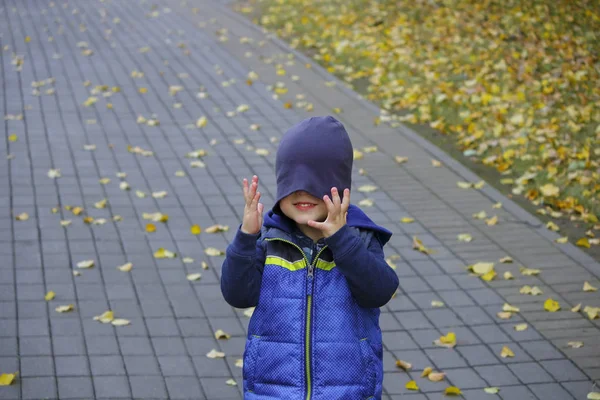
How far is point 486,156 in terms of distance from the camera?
30.5 ft

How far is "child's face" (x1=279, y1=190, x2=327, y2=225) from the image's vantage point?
295 centimetres

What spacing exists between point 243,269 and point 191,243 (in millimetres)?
4067

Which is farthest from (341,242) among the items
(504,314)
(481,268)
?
(481,268)

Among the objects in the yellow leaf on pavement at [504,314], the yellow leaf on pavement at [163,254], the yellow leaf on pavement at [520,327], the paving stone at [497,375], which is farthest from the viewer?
the yellow leaf on pavement at [163,254]

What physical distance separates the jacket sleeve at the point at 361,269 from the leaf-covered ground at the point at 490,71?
5.01m

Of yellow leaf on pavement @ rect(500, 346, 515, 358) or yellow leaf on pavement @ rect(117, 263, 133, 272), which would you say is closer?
yellow leaf on pavement @ rect(500, 346, 515, 358)

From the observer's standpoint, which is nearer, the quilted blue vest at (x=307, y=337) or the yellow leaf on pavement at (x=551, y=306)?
the quilted blue vest at (x=307, y=337)

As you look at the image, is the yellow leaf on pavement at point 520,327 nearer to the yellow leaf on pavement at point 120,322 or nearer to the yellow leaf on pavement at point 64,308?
the yellow leaf on pavement at point 120,322

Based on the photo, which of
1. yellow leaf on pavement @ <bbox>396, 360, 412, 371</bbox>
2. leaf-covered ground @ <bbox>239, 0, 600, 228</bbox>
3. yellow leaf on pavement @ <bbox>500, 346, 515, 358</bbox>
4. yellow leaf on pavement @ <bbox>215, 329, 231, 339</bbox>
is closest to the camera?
yellow leaf on pavement @ <bbox>396, 360, 412, 371</bbox>

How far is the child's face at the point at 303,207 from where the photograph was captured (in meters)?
2.95

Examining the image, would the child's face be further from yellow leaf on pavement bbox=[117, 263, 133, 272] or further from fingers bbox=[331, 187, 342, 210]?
yellow leaf on pavement bbox=[117, 263, 133, 272]

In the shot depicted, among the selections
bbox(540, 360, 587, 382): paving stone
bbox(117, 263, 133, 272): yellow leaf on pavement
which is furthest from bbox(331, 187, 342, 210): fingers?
bbox(117, 263, 133, 272): yellow leaf on pavement

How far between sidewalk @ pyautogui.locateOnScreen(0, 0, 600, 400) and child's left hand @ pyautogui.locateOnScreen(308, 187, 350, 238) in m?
2.32

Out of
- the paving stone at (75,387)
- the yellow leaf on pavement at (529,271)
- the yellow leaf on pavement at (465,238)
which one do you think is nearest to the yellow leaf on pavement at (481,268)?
the yellow leaf on pavement at (529,271)
